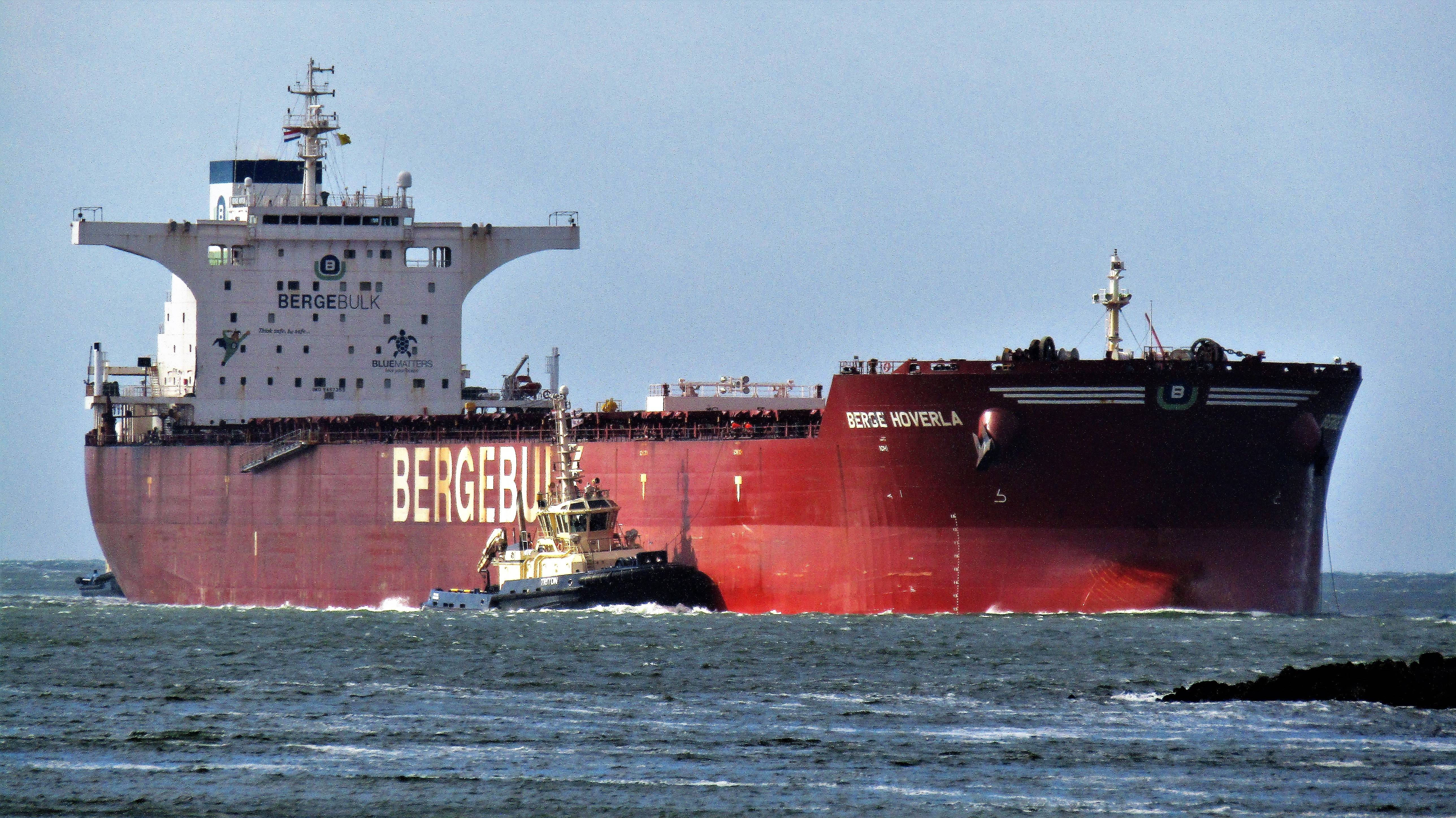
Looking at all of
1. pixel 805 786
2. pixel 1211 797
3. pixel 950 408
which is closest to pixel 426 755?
pixel 805 786

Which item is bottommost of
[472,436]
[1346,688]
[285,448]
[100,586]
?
[100,586]

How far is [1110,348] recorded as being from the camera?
107 feet

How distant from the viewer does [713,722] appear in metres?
22.7

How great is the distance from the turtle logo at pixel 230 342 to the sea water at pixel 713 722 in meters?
9.61


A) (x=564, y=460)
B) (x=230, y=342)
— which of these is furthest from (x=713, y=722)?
(x=230, y=342)

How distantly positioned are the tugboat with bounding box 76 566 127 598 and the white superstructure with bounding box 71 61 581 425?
11.1m

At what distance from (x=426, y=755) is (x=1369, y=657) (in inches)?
583

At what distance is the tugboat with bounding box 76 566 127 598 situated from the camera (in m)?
53.3

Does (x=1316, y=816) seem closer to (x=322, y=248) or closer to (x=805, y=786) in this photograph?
(x=805, y=786)

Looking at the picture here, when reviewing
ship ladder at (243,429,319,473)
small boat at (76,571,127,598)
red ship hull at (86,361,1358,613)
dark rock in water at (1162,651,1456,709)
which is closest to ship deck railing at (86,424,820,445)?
ship ladder at (243,429,319,473)

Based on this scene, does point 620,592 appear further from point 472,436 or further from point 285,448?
point 285,448

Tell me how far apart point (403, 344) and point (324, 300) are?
1.94 m

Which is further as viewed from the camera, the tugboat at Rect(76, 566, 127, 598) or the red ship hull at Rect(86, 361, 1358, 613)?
the tugboat at Rect(76, 566, 127, 598)

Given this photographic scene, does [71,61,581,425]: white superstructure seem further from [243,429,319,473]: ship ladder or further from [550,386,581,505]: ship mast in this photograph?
[550,386,581,505]: ship mast
